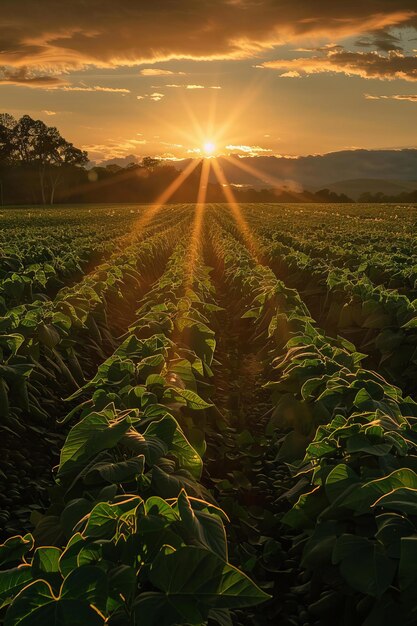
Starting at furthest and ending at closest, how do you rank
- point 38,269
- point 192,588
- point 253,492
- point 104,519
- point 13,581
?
point 38,269, point 253,492, point 104,519, point 13,581, point 192,588

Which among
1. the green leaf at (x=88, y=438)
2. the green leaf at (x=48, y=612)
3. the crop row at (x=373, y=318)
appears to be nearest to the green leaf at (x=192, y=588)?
the green leaf at (x=48, y=612)

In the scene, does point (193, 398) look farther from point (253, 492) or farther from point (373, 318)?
point (373, 318)

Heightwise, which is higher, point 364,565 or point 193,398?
point 193,398

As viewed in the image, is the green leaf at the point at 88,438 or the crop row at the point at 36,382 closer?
the green leaf at the point at 88,438

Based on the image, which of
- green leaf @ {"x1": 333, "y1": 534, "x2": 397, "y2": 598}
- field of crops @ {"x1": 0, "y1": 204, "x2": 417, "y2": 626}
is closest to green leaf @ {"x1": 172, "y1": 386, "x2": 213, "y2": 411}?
field of crops @ {"x1": 0, "y1": 204, "x2": 417, "y2": 626}

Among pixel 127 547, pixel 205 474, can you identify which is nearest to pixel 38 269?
pixel 205 474

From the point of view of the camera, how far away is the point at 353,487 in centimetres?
256

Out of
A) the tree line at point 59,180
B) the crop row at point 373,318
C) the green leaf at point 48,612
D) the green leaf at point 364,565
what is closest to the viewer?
the green leaf at point 48,612

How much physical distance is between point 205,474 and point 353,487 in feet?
9.08

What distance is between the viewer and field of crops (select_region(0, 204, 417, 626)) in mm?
1893

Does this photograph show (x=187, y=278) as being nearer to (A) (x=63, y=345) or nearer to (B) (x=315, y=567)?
(A) (x=63, y=345)

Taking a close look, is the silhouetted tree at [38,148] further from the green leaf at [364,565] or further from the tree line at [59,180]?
the green leaf at [364,565]

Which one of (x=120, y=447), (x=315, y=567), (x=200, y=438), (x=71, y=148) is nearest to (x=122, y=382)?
(x=200, y=438)

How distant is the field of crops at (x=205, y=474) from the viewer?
6.21 ft
